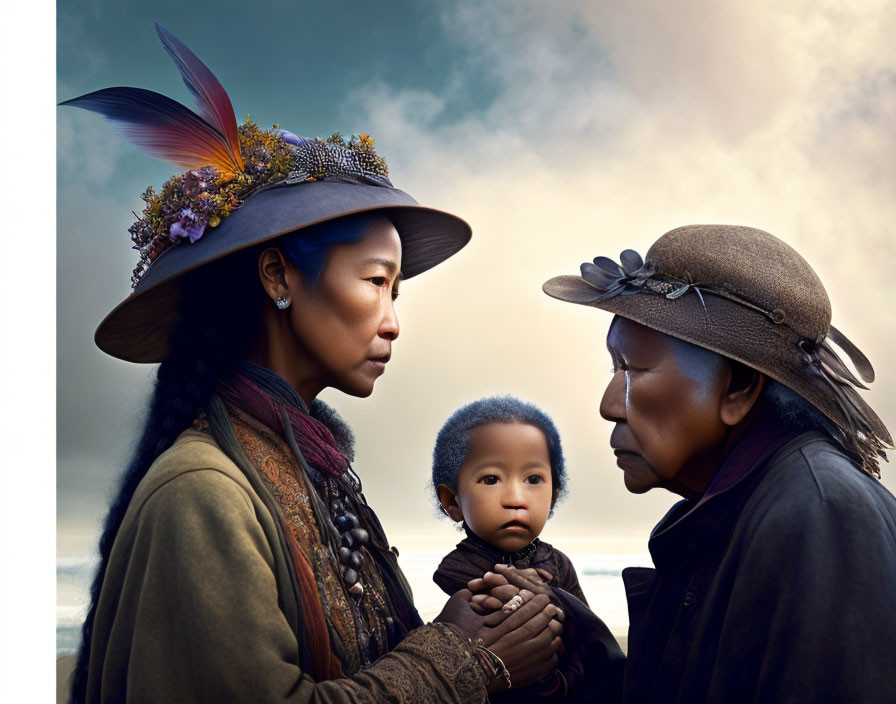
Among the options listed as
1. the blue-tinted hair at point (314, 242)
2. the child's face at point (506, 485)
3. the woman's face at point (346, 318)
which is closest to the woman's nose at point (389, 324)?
the woman's face at point (346, 318)

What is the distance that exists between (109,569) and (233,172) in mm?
1477

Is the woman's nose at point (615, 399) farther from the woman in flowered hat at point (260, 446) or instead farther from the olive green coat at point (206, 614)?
the olive green coat at point (206, 614)

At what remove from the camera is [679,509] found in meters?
3.24

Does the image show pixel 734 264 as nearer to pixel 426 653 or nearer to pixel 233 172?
pixel 426 653

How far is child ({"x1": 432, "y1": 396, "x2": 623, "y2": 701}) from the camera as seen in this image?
12.6 feet

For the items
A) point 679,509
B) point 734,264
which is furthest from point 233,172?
point 679,509

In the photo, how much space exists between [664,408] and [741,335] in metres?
0.36

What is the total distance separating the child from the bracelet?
2.52ft

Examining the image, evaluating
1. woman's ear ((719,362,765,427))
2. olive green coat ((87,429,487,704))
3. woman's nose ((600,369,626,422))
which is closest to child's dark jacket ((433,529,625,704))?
olive green coat ((87,429,487,704))

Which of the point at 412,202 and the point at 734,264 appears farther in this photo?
the point at 412,202

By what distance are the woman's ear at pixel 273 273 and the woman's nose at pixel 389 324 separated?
0.36 m

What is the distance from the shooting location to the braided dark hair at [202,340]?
3006 millimetres

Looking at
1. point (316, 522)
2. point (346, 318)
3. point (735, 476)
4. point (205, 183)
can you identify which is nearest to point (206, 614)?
point (316, 522)

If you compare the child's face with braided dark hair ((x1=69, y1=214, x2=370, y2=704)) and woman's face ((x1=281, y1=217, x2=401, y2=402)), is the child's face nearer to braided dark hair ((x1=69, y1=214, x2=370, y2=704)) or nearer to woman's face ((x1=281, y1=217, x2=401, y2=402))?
woman's face ((x1=281, y1=217, x2=401, y2=402))
